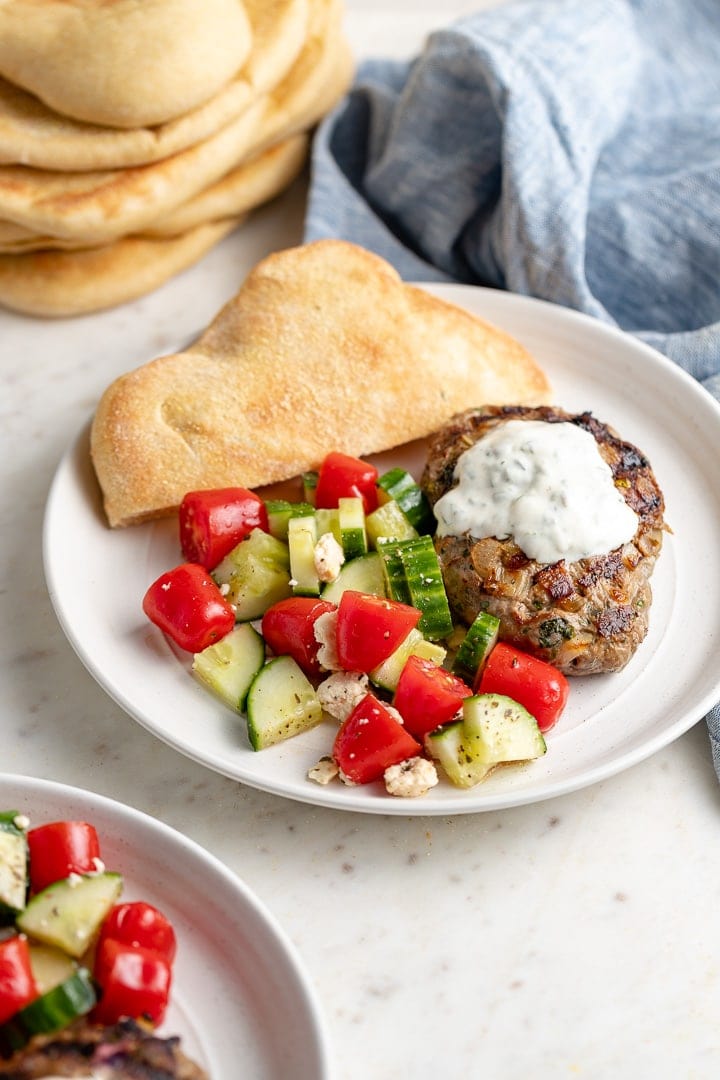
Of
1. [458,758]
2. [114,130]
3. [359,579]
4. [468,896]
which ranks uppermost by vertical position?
[114,130]

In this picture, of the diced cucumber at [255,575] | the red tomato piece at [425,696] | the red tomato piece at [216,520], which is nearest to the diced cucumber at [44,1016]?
the red tomato piece at [425,696]

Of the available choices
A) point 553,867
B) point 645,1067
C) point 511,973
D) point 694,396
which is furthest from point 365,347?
point 645,1067

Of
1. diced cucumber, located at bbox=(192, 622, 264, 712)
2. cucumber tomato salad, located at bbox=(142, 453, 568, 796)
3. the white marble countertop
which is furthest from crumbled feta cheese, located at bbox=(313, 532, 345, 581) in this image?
the white marble countertop

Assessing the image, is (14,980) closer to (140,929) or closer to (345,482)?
(140,929)

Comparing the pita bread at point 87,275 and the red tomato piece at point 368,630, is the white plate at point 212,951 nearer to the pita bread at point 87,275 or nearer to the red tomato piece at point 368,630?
the red tomato piece at point 368,630

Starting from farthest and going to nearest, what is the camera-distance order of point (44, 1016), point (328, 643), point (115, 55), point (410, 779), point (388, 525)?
1. point (115, 55)
2. point (388, 525)
3. point (328, 643)
4. point (410, 779)
5. point (44, 1016)

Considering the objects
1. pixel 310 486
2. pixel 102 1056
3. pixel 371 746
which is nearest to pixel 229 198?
pixel 310 486

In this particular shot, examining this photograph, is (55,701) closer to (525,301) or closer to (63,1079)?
(63,1079)
